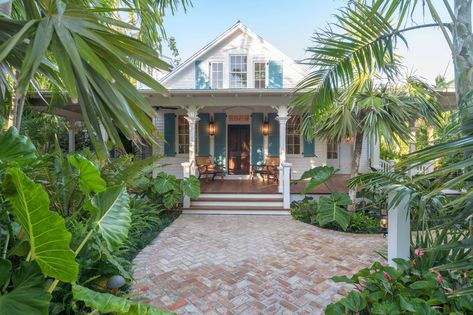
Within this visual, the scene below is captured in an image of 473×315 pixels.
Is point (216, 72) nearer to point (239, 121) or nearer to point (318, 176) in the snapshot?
point (239, 121)

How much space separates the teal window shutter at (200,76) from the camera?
9508 mm

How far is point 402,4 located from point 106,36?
2.30 m

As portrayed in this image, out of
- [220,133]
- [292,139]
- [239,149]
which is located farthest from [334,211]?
[220,133]

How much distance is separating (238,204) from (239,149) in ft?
10.2

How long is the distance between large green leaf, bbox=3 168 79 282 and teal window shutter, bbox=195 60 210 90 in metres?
8.56

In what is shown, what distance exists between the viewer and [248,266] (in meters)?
3.51

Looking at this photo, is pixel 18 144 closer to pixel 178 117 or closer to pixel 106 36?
pixel 106 36

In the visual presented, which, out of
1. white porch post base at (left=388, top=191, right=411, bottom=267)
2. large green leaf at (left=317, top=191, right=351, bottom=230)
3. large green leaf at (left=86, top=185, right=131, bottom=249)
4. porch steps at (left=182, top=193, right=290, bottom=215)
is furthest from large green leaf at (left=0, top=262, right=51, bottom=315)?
porch steps at (left=182, top=193, right=290, bottom=215)

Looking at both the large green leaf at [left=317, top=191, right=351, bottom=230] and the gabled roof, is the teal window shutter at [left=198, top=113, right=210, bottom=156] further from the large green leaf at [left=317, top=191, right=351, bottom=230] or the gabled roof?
the large green leaf at [left=317, top=191, right=351, bottom=230]

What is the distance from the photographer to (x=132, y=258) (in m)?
3.78

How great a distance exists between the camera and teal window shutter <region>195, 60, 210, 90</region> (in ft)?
31.2

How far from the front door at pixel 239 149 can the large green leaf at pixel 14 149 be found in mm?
7689

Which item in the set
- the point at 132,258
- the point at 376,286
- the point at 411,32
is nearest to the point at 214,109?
the point at 132,258

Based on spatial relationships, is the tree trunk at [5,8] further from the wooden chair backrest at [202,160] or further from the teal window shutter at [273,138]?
the teal window shutter at [273,138]
